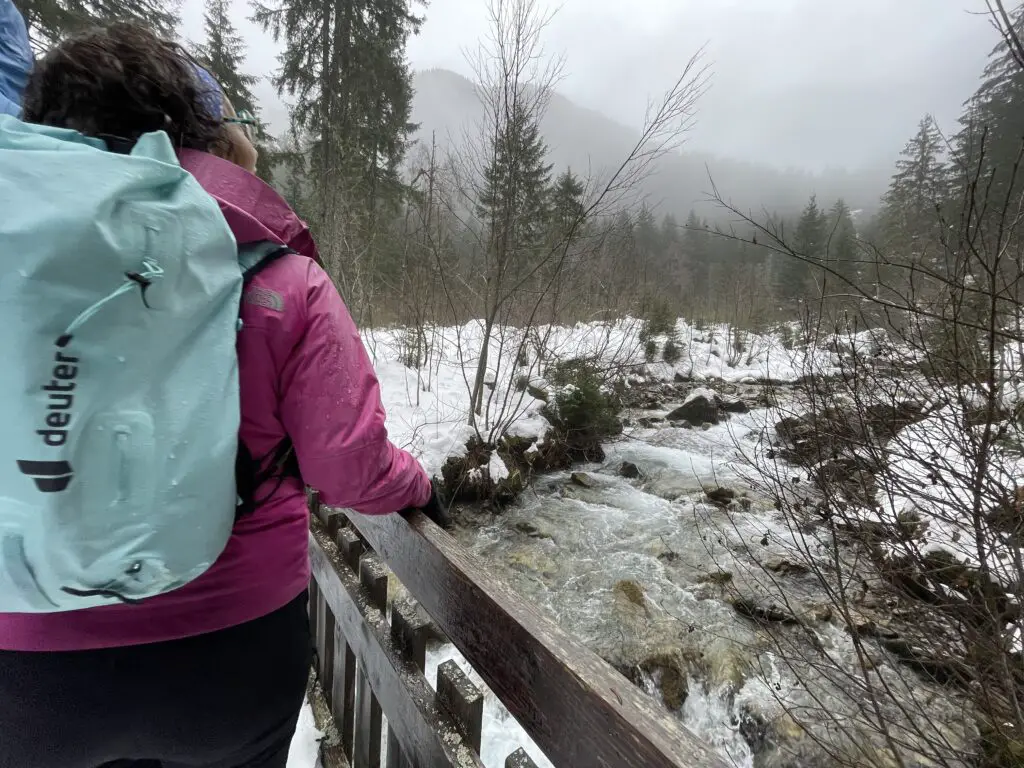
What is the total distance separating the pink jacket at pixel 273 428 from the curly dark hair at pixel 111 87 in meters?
0.09

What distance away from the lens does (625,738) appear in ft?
2.09

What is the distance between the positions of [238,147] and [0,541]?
0.85m

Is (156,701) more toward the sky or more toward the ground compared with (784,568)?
more toward the sky

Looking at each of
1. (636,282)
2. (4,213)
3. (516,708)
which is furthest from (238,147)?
(636,282)

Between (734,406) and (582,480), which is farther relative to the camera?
(734,406)

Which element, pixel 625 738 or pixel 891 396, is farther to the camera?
pixel 891 396

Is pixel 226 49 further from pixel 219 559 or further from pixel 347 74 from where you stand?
pixel 219 559

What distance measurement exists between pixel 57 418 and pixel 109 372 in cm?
7

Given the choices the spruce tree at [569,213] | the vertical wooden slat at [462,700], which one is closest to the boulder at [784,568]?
the spruce tree at [569,213]

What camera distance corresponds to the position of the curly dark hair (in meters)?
0.82

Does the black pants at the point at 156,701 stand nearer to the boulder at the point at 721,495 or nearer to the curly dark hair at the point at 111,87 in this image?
the curly dark hair at the point at 111,87

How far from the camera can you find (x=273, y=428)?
858 mm

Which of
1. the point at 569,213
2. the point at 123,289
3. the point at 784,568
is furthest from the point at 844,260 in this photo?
the point at 569,213

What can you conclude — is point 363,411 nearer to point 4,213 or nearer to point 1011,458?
point 4,213
